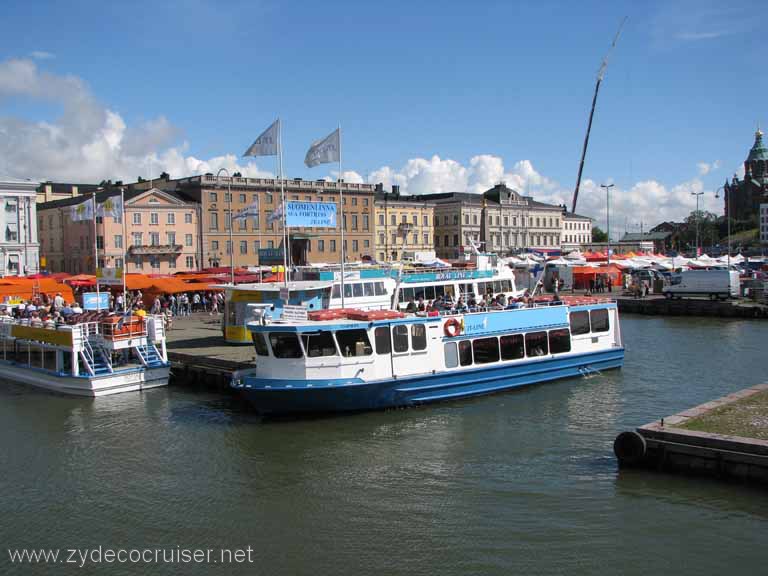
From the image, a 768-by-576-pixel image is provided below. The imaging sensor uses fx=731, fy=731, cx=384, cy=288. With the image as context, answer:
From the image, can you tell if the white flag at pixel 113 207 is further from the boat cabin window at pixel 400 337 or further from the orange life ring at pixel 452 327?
the orange life ring at pixel 452 327

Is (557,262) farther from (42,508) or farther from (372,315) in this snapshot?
(42,508)

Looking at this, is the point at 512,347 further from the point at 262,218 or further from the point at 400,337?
the point at 262,218

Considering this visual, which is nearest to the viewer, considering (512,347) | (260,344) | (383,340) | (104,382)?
(260,344)

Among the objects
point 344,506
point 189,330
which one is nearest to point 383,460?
point 344,506

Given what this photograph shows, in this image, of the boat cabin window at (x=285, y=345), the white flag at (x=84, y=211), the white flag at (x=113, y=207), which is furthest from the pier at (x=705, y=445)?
the white flag at (x=84, y=211)

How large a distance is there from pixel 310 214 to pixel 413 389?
345 inches

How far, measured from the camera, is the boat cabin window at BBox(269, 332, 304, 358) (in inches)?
934

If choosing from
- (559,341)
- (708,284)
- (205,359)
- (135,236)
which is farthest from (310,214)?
(135,236)

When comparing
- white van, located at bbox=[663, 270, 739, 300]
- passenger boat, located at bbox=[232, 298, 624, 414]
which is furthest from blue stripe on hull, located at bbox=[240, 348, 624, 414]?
white van, located at bbox=[663, 270, 739, 300]

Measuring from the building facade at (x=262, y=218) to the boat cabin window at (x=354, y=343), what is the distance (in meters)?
62.4

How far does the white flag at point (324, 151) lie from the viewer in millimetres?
29688

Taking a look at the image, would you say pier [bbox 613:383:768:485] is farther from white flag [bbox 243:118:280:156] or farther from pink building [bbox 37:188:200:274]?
pink building [bbox 37:188:200:274]

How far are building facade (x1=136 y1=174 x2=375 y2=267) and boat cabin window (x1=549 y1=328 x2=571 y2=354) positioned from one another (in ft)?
192

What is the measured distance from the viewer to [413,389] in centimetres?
2567
